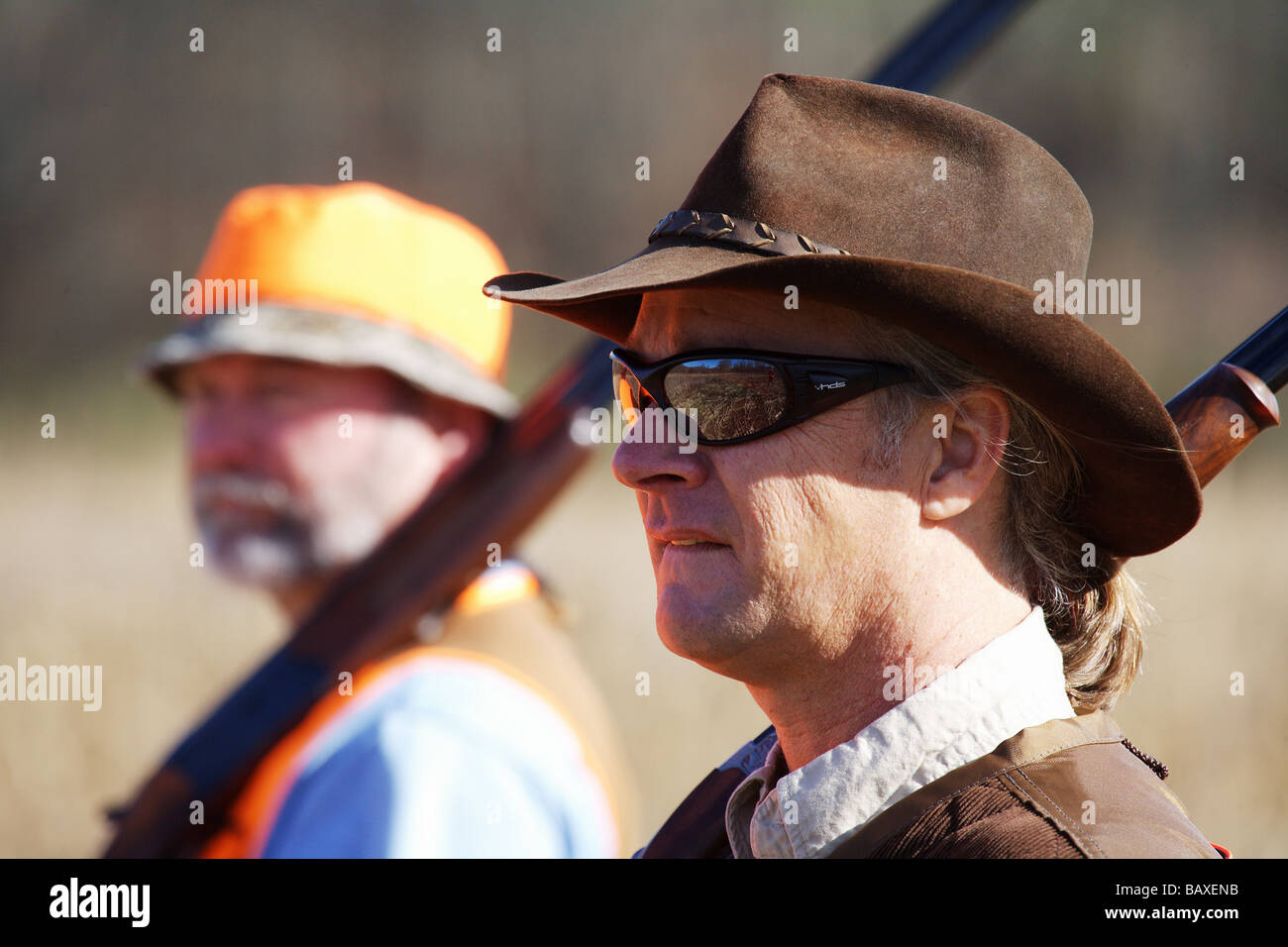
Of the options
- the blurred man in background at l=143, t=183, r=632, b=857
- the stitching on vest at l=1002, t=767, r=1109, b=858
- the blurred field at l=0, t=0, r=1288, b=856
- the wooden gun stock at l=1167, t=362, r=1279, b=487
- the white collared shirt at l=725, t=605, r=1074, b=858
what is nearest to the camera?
the stitching on vest at l=1002, t=767, r=1109, b=858

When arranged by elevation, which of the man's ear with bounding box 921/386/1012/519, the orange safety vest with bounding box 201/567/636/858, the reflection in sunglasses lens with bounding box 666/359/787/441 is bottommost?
the orange safety vest with bounding box 201/567/636/858

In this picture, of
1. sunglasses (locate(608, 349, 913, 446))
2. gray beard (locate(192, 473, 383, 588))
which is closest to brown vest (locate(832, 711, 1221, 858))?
sunglasses (locate(608, 349, 913, 446))

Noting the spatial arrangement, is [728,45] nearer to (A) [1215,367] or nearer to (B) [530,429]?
(B) [530,429]

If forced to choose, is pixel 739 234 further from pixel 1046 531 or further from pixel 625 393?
pixel 1046 531

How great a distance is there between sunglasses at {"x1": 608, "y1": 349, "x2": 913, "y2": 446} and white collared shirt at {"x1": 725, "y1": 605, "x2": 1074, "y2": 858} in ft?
1.20

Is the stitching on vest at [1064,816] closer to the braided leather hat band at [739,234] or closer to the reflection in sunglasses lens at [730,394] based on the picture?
the reflection in sunglasses lens at [730,394]

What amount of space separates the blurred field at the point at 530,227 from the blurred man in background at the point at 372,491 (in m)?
2.97

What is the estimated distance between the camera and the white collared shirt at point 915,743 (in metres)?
1.52

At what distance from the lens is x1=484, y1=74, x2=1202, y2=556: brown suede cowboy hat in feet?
5.03

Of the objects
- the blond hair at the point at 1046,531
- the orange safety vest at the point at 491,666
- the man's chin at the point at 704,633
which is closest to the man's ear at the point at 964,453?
the blond hair at the point at 1046,531

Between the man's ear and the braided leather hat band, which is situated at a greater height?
the braided leather hat band

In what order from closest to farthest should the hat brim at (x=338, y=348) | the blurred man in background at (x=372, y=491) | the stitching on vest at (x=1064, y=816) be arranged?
the stitching on vest at (x=1064, y=816)
the blurred man in background at (x=372, y=491)
the hat brim at (x=338, y=348)

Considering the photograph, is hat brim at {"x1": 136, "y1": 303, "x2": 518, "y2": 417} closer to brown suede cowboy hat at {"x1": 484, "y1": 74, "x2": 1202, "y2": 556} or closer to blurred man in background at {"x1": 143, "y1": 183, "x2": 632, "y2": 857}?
blurred man in background at {"x1": 143, "y1": 183, "x2": 632, "y2": 857}
